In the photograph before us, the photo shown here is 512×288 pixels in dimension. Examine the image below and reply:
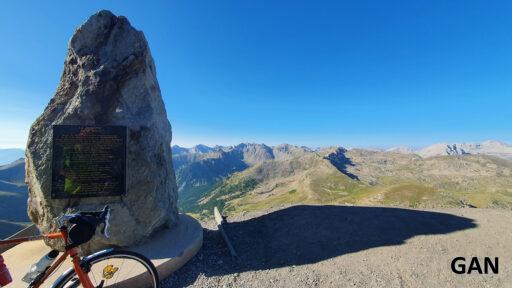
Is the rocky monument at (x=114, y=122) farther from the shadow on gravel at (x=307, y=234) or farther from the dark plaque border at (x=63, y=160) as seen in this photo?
the shadow on gravel at (x=307, y=234)

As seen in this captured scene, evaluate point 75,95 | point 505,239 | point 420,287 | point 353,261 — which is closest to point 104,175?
point 75,95

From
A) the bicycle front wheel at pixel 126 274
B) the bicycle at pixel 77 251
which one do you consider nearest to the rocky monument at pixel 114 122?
the bicycle front wheel at pixel 126 274

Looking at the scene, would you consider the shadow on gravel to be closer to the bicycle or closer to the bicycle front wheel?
the bicycle front wheel

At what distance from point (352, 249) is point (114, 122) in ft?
40.4

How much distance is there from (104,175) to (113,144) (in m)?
1.32

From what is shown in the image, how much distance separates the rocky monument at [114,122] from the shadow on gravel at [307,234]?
10.4 feet

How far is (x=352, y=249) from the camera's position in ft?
43.9

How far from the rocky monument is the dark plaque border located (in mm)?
187

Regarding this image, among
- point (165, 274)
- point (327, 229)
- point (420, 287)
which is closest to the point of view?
point (420, 287)

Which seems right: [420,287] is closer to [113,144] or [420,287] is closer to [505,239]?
[505,239]

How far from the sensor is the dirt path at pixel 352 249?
10773mm

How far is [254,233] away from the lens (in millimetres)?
16391

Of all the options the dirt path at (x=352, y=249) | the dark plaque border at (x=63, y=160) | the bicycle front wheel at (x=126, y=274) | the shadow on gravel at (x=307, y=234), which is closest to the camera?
the bicycle front wheel at (x=126, y=274)

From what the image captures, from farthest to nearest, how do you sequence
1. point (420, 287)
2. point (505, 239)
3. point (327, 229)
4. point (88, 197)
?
1. point (327, 229)
2. point (505, 239)
3. point (88, 197)
4. point (420, 287)
